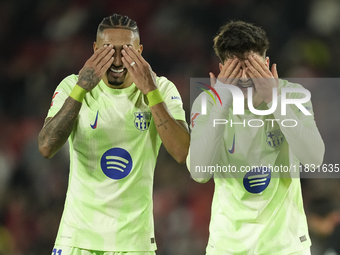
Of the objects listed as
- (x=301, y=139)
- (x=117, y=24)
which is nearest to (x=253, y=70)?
(x=301, y=139)

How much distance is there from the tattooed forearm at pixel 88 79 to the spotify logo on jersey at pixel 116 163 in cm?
35

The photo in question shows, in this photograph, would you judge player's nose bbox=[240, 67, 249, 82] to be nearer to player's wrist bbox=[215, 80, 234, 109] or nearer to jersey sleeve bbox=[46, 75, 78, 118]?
player's wrist bbox=[215, 80, 234, 109]

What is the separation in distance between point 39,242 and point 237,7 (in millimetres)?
2735

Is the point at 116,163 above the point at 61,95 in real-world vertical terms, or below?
below

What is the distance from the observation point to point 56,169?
418 cm

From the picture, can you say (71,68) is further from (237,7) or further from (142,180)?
(142,180)

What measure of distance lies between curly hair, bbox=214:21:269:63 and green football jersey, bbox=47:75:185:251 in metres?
0.45

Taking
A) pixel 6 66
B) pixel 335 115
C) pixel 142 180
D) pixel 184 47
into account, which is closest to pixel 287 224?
pixel 142 180

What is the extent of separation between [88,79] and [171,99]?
0.47 m

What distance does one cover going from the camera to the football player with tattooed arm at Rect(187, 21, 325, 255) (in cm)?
205

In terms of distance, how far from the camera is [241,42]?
2236 millimetres

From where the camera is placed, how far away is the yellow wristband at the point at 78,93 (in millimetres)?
2355

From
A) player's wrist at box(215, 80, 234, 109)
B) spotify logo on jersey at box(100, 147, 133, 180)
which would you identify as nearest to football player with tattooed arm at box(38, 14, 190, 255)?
spotify logo on jersey at box(100, 147, 133, 180)

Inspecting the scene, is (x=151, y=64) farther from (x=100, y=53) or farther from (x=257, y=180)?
(x=257, y=180)
